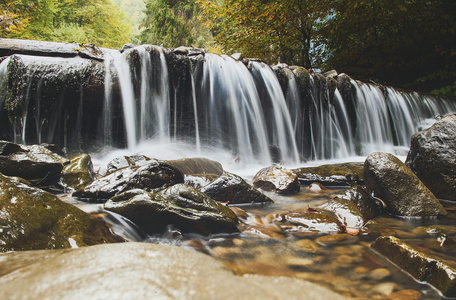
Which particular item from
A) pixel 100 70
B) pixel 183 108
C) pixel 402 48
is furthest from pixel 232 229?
pixel 402 48

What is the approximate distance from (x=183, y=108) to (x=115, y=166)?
3.34 meters

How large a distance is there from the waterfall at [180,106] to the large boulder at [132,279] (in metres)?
5.25

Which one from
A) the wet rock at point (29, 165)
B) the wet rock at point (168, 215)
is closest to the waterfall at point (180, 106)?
the wet rock at point (29, 165)

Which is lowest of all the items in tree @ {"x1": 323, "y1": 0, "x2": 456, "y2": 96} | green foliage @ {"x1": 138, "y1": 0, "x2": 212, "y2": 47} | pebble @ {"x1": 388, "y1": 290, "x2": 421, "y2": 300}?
pebble @ {"x1": 388, "y1": 290, "x2": 421, "y2": 300}

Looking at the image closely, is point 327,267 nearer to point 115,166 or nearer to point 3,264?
point 3,264

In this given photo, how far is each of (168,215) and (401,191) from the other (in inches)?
109

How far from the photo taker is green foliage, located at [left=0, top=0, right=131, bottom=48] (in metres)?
19.3

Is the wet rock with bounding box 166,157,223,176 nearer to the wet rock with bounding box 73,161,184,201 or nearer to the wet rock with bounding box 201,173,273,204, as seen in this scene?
the wet rock with bounding box 73,161,184,201

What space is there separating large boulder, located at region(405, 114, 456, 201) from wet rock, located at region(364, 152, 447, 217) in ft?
2.71

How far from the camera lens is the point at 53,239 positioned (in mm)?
1665

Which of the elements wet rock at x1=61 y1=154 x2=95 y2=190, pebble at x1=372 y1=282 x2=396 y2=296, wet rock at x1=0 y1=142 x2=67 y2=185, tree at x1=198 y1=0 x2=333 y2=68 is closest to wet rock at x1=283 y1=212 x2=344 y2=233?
pebble at x1=372 y1=282 x2=396 y2=296

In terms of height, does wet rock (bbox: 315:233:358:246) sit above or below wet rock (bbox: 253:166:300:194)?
below

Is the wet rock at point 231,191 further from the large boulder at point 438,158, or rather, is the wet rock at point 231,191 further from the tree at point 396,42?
the tree at point 396,42

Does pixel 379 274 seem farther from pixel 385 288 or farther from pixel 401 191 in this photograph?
pixel 401 191
